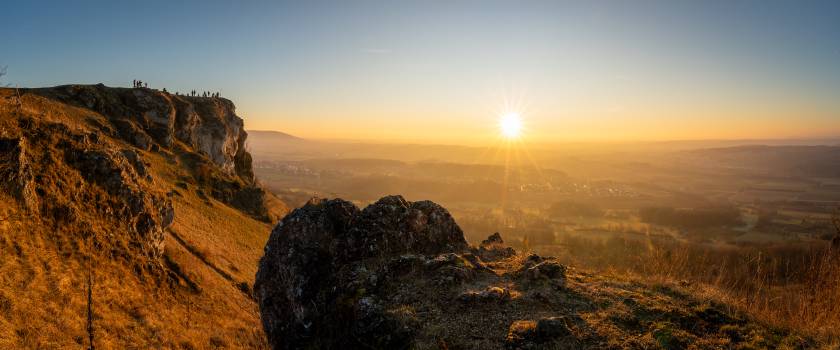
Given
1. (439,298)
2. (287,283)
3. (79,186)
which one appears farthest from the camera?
(79,186)

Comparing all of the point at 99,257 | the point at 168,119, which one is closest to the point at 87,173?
the point at 99,257

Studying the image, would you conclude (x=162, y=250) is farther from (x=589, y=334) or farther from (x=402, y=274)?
(x=589, y=334)

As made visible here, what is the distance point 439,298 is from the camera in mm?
10961

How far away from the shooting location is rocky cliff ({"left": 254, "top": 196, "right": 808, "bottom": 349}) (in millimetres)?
8938

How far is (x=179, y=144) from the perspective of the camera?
65.3m

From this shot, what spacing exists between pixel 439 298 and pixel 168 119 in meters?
68.6

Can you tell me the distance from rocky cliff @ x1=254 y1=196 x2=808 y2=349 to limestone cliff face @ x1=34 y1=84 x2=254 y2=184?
52.5 m

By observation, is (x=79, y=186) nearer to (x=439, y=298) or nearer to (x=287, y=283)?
(x=287, y=283)

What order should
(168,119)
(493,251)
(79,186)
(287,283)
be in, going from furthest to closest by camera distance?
(168,119), (79,186), (493,251), (287,283)

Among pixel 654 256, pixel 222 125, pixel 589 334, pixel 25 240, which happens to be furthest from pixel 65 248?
pixel 222 125

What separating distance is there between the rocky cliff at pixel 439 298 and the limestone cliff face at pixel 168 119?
172 feet

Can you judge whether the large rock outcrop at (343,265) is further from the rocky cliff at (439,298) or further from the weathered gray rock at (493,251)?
the weathered gray rock at (493,251)

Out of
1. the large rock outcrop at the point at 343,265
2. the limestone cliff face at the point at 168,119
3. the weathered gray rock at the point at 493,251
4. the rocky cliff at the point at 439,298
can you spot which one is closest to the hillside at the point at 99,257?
the large rock outcrop at the point at 343,265

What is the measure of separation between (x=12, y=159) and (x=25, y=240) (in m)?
4.49
